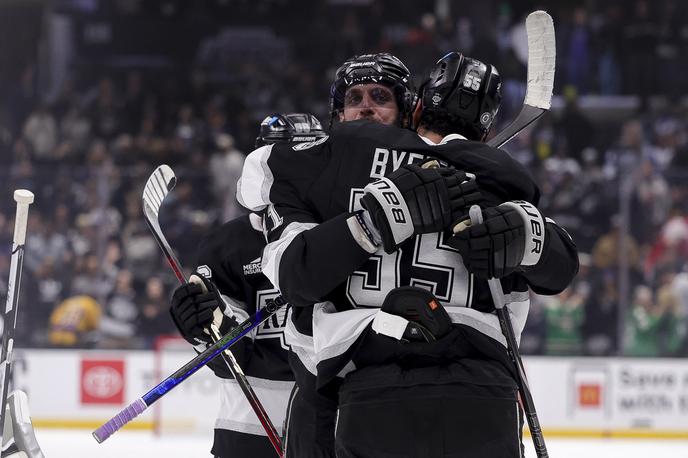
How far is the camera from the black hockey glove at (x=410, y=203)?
167cm

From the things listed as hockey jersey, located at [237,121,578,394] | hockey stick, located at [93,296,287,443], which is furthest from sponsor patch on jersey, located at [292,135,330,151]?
hockey stick, located at [93,296,287,443]

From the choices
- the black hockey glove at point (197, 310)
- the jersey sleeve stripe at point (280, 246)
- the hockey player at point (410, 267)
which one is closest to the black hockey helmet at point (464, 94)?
the hockey player at point (410, 267)

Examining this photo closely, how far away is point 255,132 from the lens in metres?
9.49

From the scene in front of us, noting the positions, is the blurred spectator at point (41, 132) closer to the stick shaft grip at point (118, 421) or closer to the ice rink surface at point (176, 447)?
the ice rink surface at point (176, 447)

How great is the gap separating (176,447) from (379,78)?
3646 mm

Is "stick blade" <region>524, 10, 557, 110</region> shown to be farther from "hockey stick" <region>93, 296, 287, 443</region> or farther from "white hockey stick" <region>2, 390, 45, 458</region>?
"white hockey stick" <region>2, 390, 45, 458</region>

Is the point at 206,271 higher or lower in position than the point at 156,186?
lower

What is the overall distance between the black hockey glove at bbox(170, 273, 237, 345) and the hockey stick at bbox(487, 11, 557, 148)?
2.36 ft

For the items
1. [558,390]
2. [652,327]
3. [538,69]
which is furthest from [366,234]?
[652,327]

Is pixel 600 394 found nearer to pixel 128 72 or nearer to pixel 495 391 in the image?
pixel 495 391

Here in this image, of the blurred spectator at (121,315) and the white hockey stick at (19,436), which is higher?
the blurred spectator at (121,315)

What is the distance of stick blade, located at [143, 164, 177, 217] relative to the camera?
2734 mm

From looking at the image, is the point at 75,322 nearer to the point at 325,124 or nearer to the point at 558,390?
the point at 325,124

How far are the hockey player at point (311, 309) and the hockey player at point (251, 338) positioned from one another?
1.01 ft
